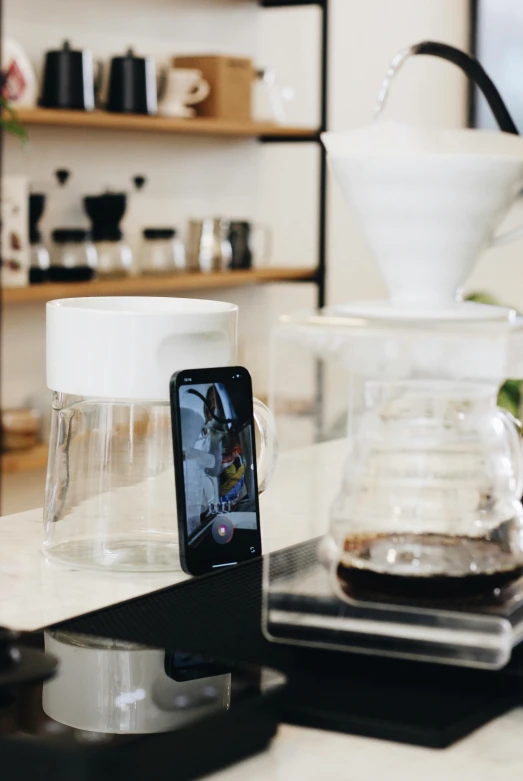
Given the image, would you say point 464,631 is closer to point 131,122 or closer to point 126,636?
point 126,636

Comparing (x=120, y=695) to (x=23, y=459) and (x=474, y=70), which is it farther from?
(x=23, y=459)

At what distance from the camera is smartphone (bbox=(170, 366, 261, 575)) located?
89 centimetres

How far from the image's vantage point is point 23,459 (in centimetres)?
280

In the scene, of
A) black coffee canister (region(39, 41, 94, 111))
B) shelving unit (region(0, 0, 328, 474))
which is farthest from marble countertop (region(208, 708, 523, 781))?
black coffee canister (region(39, 41, 94, 111))

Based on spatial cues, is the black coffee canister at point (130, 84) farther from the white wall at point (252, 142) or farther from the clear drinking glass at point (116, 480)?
the clear drinking glass at point (116, 480)

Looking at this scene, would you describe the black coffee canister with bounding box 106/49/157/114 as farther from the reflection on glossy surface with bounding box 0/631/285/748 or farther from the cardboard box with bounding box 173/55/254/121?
the reflection on glossy surface with bounding box 0/631/285/748

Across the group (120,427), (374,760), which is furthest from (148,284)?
(374,760)

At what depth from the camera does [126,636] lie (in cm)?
72

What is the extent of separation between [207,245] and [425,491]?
2688mm

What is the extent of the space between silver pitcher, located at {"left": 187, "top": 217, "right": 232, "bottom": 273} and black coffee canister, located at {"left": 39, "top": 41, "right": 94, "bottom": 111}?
0.55 metres

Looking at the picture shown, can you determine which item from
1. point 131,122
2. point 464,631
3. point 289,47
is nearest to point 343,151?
point 464,631

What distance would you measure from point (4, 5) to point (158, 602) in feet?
8.21

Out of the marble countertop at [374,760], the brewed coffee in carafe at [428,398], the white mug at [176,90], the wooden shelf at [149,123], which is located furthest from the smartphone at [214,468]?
the white mug at [176,90]

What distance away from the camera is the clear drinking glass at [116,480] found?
0.92 meters
